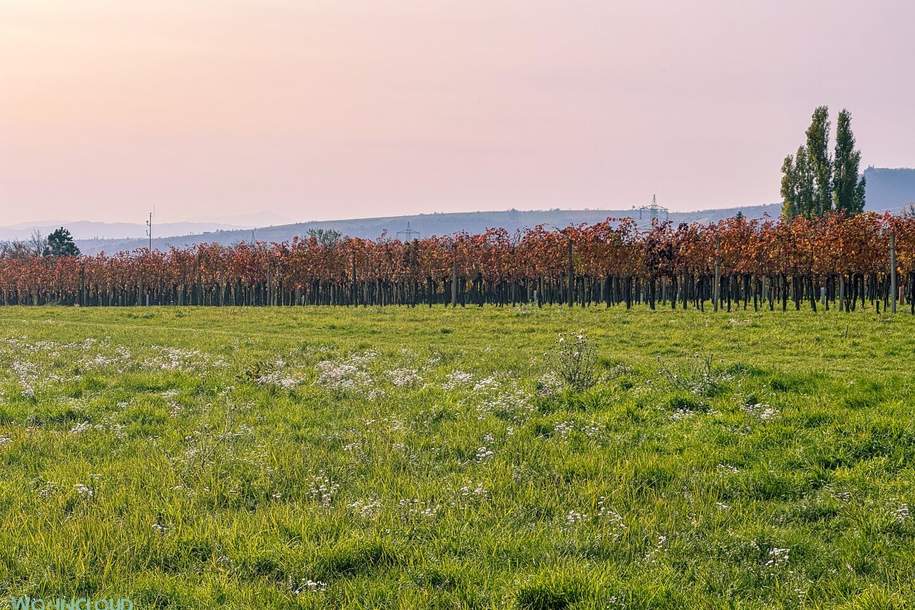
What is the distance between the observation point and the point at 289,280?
100375 mm

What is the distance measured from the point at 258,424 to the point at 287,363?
8630 millimetres

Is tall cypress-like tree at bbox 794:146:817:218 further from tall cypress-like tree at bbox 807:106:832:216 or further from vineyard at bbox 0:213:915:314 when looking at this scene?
vineyard at bbox 0:213:915:314

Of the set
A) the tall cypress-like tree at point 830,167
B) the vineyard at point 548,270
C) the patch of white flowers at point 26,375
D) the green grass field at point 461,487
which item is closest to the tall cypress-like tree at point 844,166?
the tall cypress-like tree at point 830,167

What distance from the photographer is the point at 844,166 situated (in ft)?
283

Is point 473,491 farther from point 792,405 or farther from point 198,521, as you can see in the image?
point 792,405

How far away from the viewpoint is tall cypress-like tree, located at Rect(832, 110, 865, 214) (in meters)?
85.9

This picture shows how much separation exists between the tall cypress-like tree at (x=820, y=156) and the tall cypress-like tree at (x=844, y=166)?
0.79m

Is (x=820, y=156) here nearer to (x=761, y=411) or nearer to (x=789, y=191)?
(x=789, y=191)

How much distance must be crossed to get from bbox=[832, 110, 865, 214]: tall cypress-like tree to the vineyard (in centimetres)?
1317

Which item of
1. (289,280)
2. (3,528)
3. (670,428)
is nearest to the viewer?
(3,528)

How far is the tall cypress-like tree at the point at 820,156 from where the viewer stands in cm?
8550

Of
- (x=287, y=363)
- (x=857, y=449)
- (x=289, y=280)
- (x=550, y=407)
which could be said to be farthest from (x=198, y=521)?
(x=289, y=280)

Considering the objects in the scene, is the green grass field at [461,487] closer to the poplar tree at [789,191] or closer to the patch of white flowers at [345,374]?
the patch of white flowers at [345,374]

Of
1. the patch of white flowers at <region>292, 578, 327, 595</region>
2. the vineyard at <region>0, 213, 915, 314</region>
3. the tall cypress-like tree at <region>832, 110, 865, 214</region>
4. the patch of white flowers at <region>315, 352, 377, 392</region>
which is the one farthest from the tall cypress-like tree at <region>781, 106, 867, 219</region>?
the patch of white flowers at <region>292, 578, 327, 595</region>
